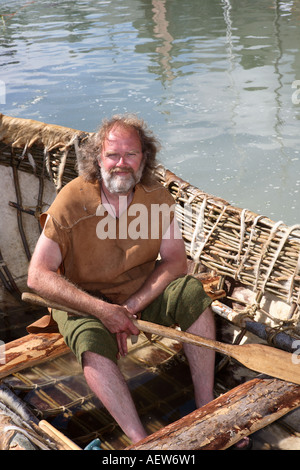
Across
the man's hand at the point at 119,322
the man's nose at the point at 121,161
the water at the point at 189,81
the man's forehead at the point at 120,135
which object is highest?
the man's forehead at the point at 120,135

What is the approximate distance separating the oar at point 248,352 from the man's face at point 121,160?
0.64 metres

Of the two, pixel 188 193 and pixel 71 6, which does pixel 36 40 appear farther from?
pixel 188 193

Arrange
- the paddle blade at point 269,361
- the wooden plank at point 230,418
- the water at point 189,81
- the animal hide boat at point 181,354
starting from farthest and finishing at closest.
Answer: the water at point 189,81
the paddle blade at point 269,361
the animal hide boat at point 181,354
the wooden plank at point 230,418

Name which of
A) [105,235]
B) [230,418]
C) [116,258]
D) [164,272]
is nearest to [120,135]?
[105,235]

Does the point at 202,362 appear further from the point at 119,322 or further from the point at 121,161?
the point at 121,161

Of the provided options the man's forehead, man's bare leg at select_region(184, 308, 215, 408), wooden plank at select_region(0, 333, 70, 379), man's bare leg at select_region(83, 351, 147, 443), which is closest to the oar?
man's bare leg at select_region(184, 308, 215, 408)

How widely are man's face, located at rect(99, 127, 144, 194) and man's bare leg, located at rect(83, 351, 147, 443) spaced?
2.65 ft

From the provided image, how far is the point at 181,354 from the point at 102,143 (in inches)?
47.9

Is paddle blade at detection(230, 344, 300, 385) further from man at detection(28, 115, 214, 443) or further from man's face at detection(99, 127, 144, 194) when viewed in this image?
man's face at detection(99, 127, 144, 194)

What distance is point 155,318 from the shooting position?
8.50ft

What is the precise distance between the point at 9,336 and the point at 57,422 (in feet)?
3.53

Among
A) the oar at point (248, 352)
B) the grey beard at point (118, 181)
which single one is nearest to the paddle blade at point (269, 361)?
the oar at point (248, 352)

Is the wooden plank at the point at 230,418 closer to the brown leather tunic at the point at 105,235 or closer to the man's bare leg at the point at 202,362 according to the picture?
the man's bare leg at the point at 202,362

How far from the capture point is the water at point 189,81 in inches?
296
